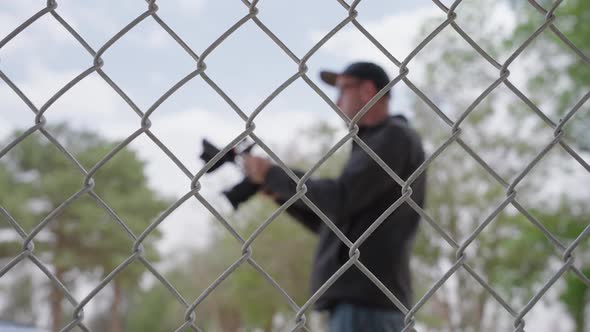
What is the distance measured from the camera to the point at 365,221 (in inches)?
78.0

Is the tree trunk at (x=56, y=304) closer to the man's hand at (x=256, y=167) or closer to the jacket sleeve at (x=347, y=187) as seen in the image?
the man's hand at (x=256, y=167)

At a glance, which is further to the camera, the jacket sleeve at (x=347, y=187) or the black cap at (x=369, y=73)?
the black cap at (x=369, y=73)

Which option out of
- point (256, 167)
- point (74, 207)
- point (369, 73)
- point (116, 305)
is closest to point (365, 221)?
Result: point (256, 167)

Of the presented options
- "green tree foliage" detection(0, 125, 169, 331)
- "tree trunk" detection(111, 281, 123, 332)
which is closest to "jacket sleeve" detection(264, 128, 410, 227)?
"green tree foliage" detection(0, 125, 169, 331)

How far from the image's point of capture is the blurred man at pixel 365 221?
1.94m

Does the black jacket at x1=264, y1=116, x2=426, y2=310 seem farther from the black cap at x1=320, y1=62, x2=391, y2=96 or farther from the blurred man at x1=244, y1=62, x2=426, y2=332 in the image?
the black cap at x1=320, y1=62, x2=391, y2=96

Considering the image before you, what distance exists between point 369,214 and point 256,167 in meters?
0.37

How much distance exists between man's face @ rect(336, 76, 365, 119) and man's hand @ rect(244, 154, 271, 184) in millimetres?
337

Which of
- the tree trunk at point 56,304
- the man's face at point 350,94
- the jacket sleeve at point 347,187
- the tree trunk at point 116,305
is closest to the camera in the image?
the jacket sleeve at point 347,187

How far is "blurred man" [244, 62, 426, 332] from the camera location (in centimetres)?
194

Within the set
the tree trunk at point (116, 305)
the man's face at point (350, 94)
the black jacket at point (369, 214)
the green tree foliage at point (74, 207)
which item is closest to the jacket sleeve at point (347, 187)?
the black jacket at point (369, 214)

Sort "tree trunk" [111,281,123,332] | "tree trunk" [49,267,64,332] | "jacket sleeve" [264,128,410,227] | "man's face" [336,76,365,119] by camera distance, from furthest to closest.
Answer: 1. "tree trunk" [111,281,123,332]
2. "tree trunk" [49,267,64,332]
3. "man's face" [336,76,365,119]
4. "jacket sleeve" [264,128,410,227]

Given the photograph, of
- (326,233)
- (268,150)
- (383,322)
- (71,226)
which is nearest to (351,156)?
(326,233)

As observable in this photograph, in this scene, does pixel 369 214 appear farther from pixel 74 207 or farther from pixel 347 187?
pixel 74 207
